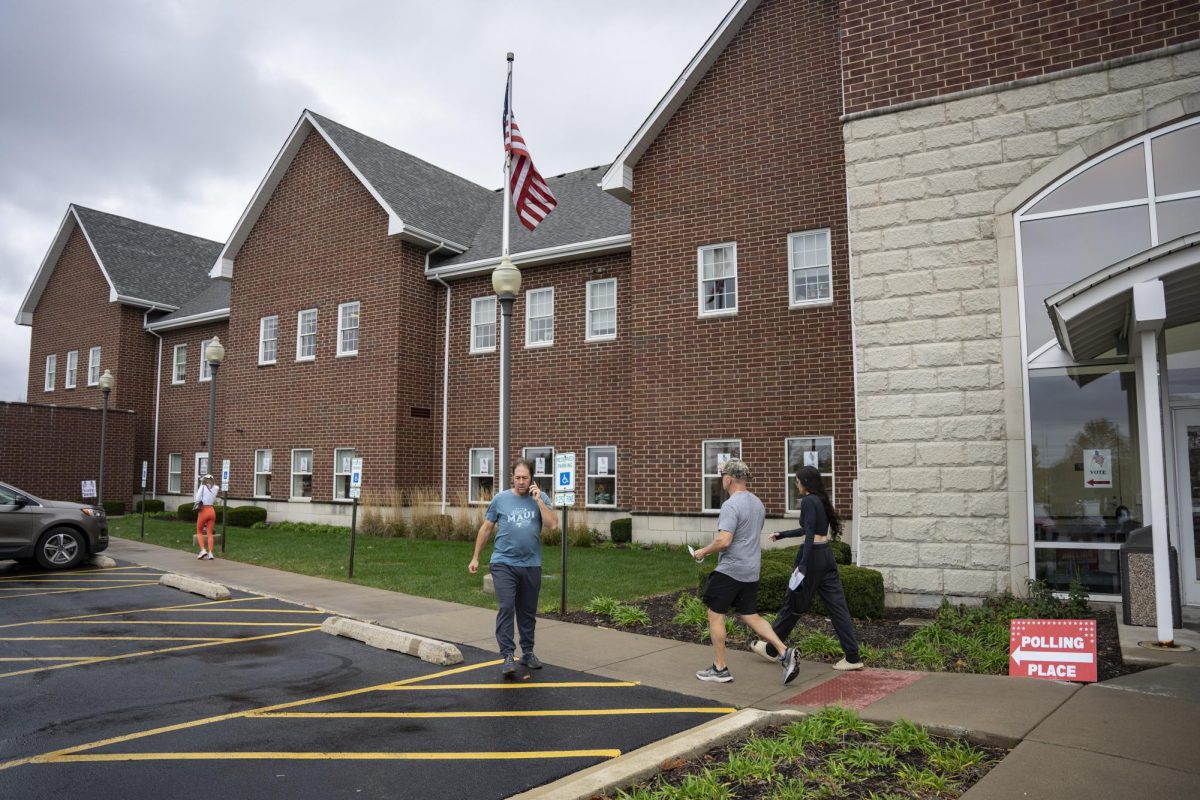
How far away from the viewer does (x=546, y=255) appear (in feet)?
69.6

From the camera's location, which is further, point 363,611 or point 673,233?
point 673,233

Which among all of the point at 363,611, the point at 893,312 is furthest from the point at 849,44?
the point at 363,611

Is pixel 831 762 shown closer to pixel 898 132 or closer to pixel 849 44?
pixel 898 132

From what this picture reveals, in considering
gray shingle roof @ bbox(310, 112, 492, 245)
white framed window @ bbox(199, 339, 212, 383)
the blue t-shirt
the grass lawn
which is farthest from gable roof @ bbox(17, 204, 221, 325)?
the blue t-shirt

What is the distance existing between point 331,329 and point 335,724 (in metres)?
19.8

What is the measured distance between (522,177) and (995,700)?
11.1 meters

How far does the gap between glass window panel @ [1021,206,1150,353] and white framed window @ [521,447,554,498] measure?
12750 mm

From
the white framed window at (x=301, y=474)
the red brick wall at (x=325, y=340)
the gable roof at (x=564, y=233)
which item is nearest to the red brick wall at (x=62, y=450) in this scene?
the red brick wall at (x=325, y=340)

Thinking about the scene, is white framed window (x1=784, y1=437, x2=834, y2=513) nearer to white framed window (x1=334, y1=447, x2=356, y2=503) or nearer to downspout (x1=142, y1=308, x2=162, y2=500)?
white framed window (x1=334, y1=447, x2=356, y2=503)

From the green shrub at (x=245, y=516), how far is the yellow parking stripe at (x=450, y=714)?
19.9 metres

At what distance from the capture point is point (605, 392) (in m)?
20.4

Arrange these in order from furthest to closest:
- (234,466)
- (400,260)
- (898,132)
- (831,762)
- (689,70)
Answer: (234,466)
(400,260)
(689,70)
(898,132)
(831,762)

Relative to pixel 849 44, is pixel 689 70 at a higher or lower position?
higher

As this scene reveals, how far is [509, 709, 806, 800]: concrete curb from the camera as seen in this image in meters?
4.88
